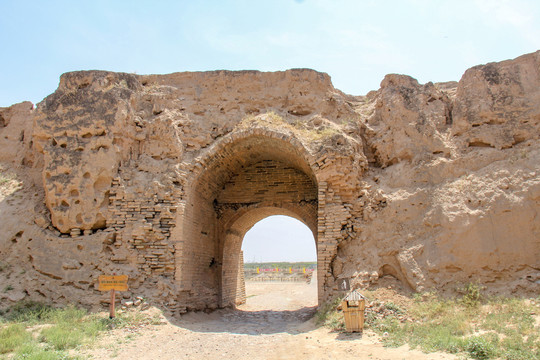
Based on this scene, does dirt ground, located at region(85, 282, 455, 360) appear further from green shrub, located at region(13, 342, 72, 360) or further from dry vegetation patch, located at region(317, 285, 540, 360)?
green shrub, located at region(13, 342, 72, 360)

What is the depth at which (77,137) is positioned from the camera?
9734 millimetres

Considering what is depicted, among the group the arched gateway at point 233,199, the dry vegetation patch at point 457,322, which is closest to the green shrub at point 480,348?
the dry vegetation patch at point 457,322

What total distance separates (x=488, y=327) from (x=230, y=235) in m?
7.73

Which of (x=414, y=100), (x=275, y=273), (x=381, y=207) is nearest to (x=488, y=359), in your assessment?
(x=381, y=207)

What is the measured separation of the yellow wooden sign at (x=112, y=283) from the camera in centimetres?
803

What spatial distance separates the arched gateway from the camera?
1009 centimetres

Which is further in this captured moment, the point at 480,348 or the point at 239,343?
the point at 239,343

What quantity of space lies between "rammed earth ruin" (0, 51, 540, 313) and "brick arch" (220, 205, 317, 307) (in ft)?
3.41

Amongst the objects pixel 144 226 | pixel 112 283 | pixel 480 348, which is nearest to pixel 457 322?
Answer: pixel 480 348

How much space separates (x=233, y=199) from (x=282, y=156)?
6.80 feet

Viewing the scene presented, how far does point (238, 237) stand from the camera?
13.4m

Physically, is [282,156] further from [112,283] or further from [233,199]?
[112,283]

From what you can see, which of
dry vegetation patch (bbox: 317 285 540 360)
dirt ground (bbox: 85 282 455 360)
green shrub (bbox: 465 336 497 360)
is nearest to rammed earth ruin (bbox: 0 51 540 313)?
dry vegetation patch (bbox: 317 285 540 360)

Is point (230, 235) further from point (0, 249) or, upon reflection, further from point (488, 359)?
point (488, 359)
